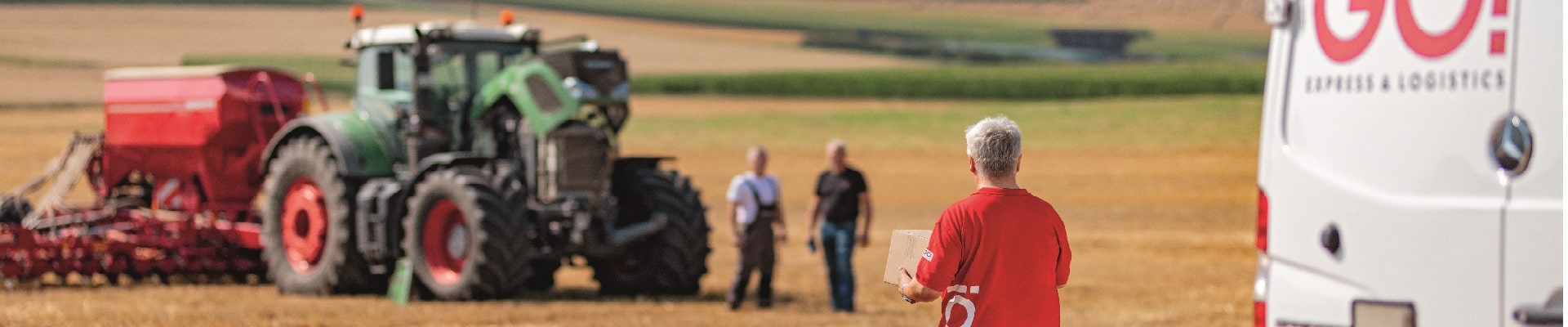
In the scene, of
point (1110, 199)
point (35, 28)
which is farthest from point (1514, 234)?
point (35, 28)

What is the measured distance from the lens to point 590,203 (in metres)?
13.5

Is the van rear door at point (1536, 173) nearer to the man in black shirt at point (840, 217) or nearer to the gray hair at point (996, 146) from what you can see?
the gray hair at point (996, 146)

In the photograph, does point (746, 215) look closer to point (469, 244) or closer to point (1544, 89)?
point (469, 244)

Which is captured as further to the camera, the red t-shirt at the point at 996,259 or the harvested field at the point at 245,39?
the harvested field at the point at 245,39

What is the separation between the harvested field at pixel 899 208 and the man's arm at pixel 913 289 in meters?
6.79

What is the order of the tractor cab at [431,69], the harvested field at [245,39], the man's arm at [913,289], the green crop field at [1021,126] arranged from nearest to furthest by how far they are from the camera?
the man's arm at [913,289]
the tractor cab at [431,69]
the green crop field at [1021,126]
the harvested field at [245,39]

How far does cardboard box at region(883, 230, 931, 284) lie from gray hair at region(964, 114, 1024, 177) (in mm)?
233

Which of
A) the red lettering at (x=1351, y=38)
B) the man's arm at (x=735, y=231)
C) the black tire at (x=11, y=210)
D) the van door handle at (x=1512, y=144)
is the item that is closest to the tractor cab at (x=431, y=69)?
the man's arm at (x=735, y=231)

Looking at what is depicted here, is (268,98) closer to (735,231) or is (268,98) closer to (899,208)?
(735,231)

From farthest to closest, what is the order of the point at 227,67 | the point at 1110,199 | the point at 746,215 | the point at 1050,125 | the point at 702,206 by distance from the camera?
1. the point at 1050,125
2. the point at 1110,199
3. the point at 227,67
4. the point at 702,206
5. the point at 746,215

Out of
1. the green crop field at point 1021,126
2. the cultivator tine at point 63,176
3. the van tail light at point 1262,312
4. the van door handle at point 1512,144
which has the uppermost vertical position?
the van door handle at point 1512,144

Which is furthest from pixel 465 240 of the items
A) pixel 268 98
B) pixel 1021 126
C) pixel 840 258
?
pixel 1021 126

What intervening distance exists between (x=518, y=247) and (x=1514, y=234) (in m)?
8.42

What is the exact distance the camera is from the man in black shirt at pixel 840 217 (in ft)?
41.5
